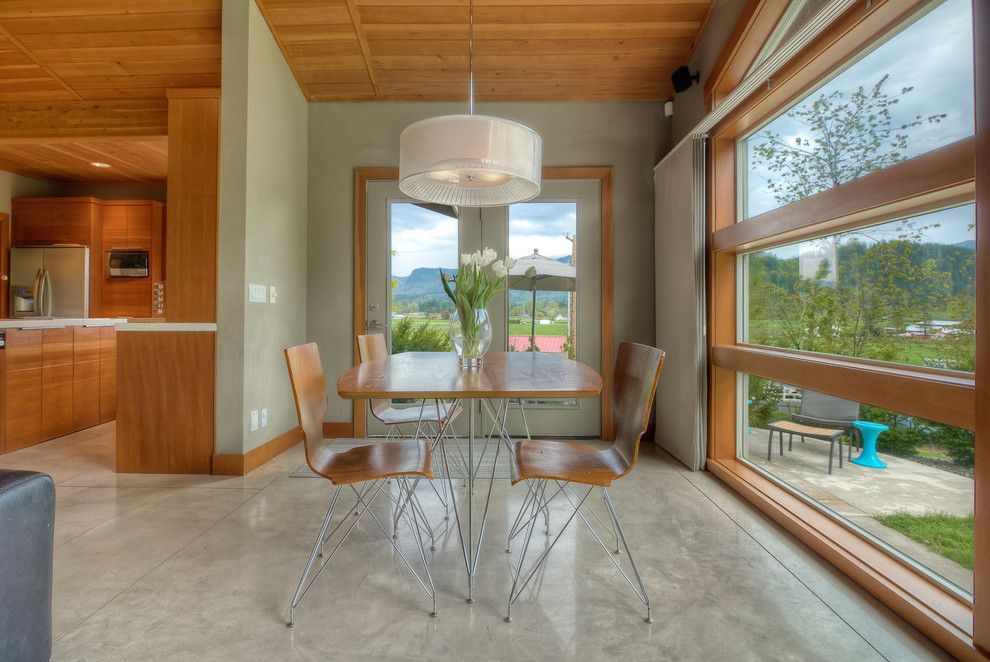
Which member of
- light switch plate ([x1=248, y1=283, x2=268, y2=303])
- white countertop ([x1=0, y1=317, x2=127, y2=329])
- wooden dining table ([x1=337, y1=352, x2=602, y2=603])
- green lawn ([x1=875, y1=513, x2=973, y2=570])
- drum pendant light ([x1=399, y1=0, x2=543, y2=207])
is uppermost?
drum pendant light ([x1=399, y1=0, x2=543, y2=207])

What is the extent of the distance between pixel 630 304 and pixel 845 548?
7.85 ft

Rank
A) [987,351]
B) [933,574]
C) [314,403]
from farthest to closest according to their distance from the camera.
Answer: [314,403], [933,574], [987,351]

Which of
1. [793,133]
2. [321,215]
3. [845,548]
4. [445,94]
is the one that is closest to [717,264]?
[793,133]

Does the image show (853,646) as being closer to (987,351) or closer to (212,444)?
(987,351)

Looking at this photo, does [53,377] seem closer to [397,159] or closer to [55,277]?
[55,277]

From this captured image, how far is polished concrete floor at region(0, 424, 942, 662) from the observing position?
1497 mm

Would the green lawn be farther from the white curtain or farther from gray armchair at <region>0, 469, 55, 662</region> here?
gray armchair at <region>0, 469, 55, 662</region>

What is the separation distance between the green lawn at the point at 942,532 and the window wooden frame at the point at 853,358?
4.1 inches

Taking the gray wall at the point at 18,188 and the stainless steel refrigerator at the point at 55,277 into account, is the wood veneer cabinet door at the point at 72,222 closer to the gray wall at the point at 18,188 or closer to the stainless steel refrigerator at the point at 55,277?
the stainless steel refrigerator at the point at 55,277

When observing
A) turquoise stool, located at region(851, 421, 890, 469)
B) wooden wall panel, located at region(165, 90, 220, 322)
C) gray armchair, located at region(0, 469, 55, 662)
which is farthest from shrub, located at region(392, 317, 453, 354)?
gray armchair, located at region(0, 469, 55, 662)

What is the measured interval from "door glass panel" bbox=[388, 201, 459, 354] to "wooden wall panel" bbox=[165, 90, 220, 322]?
1327 mm

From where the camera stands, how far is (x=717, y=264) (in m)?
3.18

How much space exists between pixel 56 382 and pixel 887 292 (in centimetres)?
Answer: 544

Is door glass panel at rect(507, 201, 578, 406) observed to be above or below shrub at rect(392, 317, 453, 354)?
above
